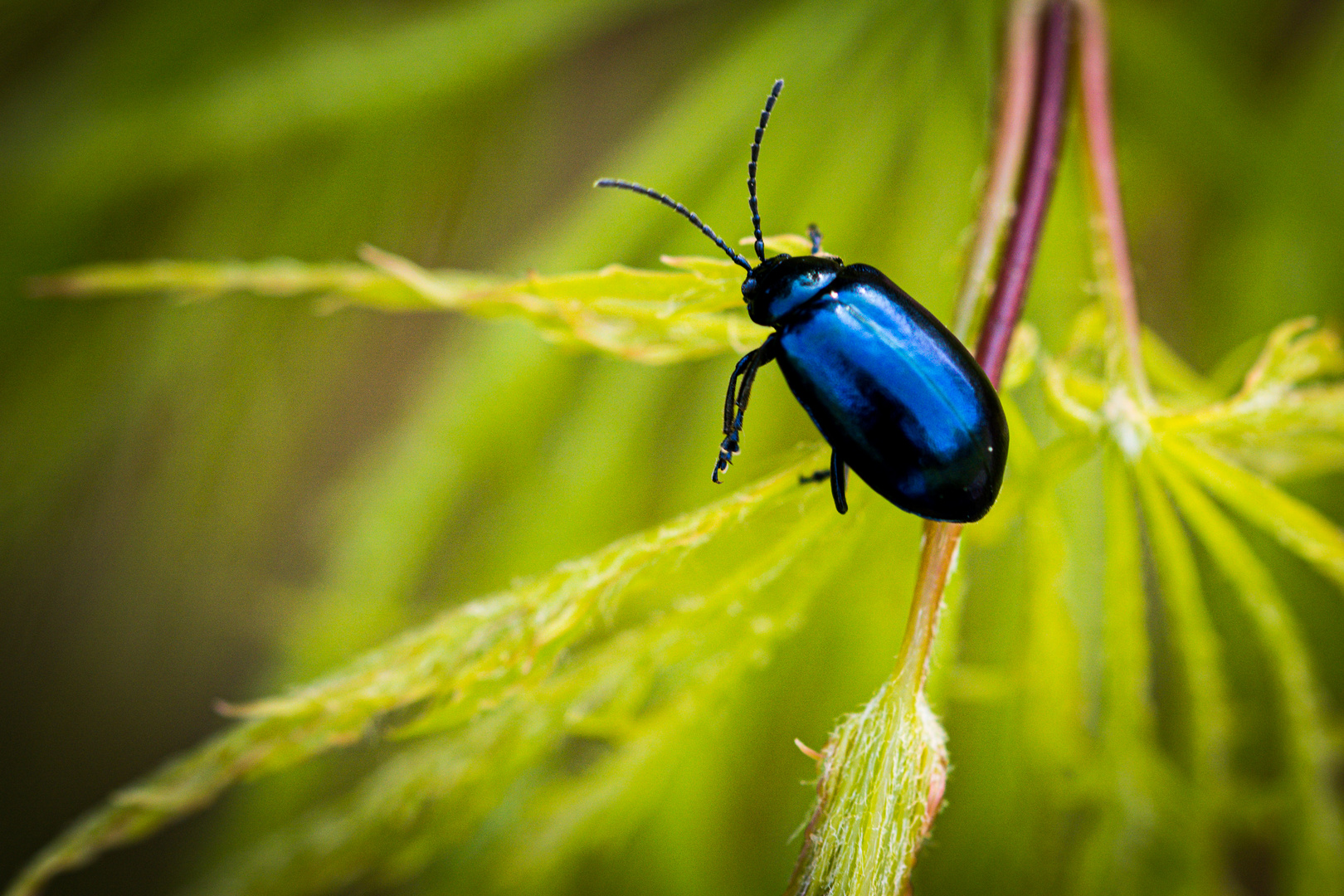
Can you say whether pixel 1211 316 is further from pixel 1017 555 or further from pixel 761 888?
pixel 761 888

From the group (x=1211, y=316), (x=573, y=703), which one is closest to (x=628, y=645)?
(x=573, y=703)

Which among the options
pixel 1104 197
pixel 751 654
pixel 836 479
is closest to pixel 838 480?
pixel 836 479

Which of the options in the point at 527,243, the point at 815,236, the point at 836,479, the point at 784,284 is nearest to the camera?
the point at 836,479

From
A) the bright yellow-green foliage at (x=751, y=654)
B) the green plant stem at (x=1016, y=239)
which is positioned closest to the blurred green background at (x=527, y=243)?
the green plant stem at (x=1016, y=239)

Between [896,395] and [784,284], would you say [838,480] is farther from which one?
[784,284]

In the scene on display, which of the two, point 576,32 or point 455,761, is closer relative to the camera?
point 455,761

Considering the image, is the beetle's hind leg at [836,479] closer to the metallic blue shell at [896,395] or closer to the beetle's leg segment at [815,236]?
the metallic blue shell at [896,395]
